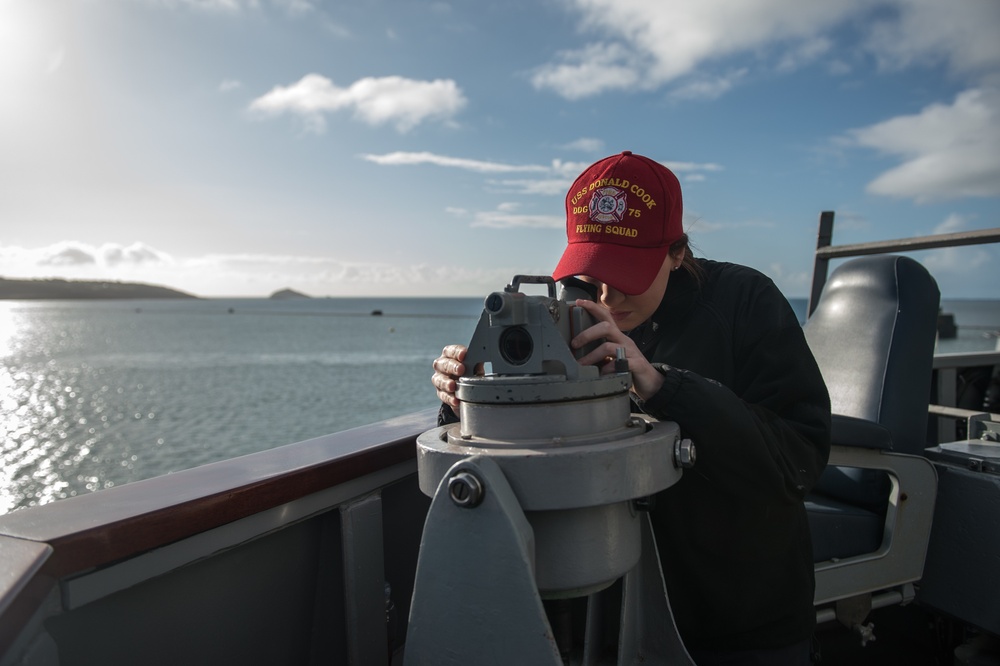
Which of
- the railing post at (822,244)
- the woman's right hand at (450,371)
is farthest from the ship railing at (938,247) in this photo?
the woman's right hand at (450,371)

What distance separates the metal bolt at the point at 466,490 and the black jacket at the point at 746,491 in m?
0.50

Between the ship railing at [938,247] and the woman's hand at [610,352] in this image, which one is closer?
the woman's hand at [610,352]

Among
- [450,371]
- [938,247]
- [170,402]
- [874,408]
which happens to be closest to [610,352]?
[450,371]

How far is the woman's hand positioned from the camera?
3.64 feet

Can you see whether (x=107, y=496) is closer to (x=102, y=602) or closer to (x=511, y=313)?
(x=102, y=602)

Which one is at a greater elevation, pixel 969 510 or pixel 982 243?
pixel 982 243

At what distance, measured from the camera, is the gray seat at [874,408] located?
238 cm

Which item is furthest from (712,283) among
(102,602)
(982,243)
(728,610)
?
(982,243)

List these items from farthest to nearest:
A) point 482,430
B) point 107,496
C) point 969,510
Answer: point 969,510, point 107,496, point 482,430

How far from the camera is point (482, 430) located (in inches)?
42.9

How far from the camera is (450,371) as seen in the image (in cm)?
120

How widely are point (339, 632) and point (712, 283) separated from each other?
1253mm

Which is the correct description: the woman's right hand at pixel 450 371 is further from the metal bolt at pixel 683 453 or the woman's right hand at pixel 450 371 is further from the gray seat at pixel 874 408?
the gray seat at pixel 874 408

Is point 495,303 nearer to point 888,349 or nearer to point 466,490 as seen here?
point 466,490
